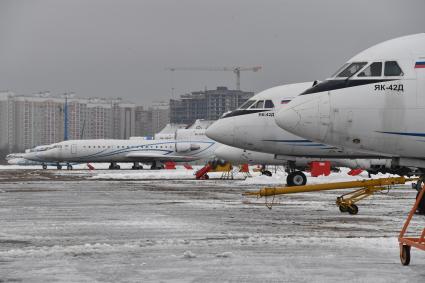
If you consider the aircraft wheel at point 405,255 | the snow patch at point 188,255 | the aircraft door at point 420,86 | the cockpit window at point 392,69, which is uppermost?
the cockpit window at point 392,69

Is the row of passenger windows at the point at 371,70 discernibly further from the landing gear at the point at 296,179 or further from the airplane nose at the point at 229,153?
the airplane nose at the point at 229,153

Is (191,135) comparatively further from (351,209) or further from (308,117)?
(308,117)

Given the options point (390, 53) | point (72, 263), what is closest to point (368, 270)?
point (72, 263)

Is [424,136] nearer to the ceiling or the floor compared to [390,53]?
nearer to the floor

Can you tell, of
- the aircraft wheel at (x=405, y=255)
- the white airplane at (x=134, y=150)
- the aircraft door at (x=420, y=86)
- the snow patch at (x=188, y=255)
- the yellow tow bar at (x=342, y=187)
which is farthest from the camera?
the white airplane at (x=134, y=150)

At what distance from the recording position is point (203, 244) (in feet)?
36.6

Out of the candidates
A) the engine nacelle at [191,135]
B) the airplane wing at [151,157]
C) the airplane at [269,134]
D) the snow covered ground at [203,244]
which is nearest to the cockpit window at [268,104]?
the airplane at [269,134]

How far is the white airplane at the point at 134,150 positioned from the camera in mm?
72562

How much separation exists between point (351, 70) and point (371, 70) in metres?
0.52

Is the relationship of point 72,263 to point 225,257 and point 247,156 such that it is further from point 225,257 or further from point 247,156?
point 247,156

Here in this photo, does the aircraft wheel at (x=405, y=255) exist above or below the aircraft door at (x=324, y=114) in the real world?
below

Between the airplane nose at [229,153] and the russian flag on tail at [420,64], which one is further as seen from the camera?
the airplane nose at [229,153]

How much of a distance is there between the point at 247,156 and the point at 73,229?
2628 centimetres

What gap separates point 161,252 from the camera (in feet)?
33.7
